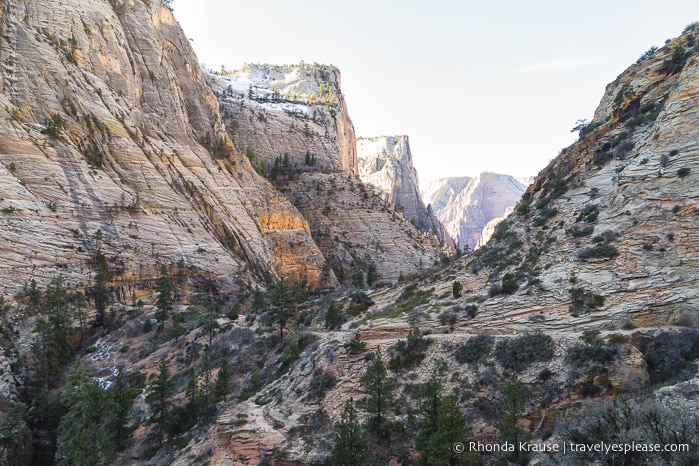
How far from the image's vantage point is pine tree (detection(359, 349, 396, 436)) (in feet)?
80.6

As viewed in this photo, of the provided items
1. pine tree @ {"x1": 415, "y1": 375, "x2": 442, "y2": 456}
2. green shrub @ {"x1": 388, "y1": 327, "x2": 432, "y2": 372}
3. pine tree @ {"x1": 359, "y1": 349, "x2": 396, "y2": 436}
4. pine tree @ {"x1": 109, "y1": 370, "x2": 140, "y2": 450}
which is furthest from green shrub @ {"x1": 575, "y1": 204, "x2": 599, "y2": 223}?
pine tree @ {"x1": 109, "y1": 370, "x2": 140, "y2": 450}

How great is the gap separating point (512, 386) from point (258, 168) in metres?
85.6

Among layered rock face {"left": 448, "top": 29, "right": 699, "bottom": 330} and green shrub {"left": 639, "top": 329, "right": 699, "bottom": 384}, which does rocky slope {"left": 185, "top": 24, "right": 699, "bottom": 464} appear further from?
green shrub {"left": 639, "top": 329, "right": 699, "bottom": 384}

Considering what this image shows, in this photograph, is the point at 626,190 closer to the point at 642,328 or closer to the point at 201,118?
the point at 642,328

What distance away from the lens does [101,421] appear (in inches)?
1342

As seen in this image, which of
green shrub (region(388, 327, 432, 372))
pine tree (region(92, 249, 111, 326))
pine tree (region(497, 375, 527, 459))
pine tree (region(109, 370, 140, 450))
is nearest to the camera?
pine tree (region(497, 375, 527, 459))

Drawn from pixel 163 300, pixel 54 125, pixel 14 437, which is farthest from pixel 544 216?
pixel 54 125

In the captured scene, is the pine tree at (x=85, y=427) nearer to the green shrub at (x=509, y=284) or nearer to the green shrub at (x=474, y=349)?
the green shrub at (x=474, y=349)

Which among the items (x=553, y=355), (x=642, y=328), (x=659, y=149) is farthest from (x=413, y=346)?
(x=659, y=149)

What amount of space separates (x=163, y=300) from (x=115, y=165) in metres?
26.0

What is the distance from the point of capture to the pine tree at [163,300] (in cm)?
5153

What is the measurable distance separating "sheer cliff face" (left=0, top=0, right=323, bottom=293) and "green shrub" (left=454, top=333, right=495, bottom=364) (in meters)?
45.4

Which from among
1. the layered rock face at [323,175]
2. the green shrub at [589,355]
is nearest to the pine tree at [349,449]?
the green shrub at [589,355]

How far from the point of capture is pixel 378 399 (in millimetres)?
25109
